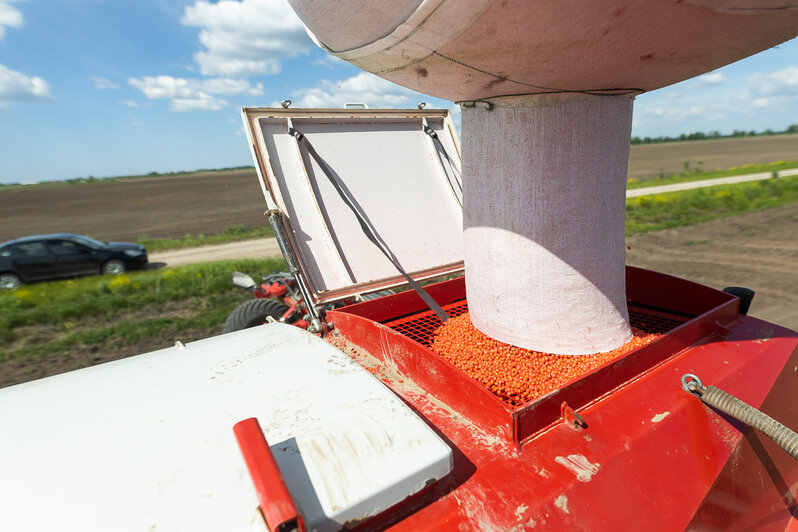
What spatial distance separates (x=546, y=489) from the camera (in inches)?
50.0

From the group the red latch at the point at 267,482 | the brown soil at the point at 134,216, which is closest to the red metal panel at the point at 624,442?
the red latch at the point at 267,482

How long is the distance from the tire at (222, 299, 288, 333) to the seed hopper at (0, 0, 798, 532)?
1748 mm

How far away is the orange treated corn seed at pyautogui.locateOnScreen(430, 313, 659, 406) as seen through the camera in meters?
1.84

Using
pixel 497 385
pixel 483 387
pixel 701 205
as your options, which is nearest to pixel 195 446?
pixel 483 387

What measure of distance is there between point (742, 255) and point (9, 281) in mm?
17699

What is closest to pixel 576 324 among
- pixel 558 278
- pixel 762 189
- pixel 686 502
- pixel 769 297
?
pixel 558 278

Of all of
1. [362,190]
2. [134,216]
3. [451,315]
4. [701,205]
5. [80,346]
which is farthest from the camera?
[134,216]

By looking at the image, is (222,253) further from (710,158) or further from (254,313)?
(710,158)

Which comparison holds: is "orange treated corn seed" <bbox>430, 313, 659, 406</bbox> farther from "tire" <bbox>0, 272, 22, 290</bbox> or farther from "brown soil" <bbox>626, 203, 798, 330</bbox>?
"tire" <bbox>0, 272, 22, 290</bbox>

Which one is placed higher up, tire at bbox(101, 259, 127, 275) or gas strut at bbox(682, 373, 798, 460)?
gas strut at bbox(682, 373, 798, 460)

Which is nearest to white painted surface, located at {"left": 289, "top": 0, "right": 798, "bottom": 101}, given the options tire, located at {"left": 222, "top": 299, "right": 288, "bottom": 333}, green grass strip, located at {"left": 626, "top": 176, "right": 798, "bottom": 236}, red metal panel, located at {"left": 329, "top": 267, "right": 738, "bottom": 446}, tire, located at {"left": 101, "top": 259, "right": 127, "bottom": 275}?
red metal panel, located at {"left": 329, "top": 267, "right": 738, "bottom": 446}

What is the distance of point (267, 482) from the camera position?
946 millimetres

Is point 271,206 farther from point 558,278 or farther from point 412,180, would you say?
point 558,278

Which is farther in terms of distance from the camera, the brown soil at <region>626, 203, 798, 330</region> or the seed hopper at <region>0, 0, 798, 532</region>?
the brown soil at <region>626, 203, 798, 330</region>
